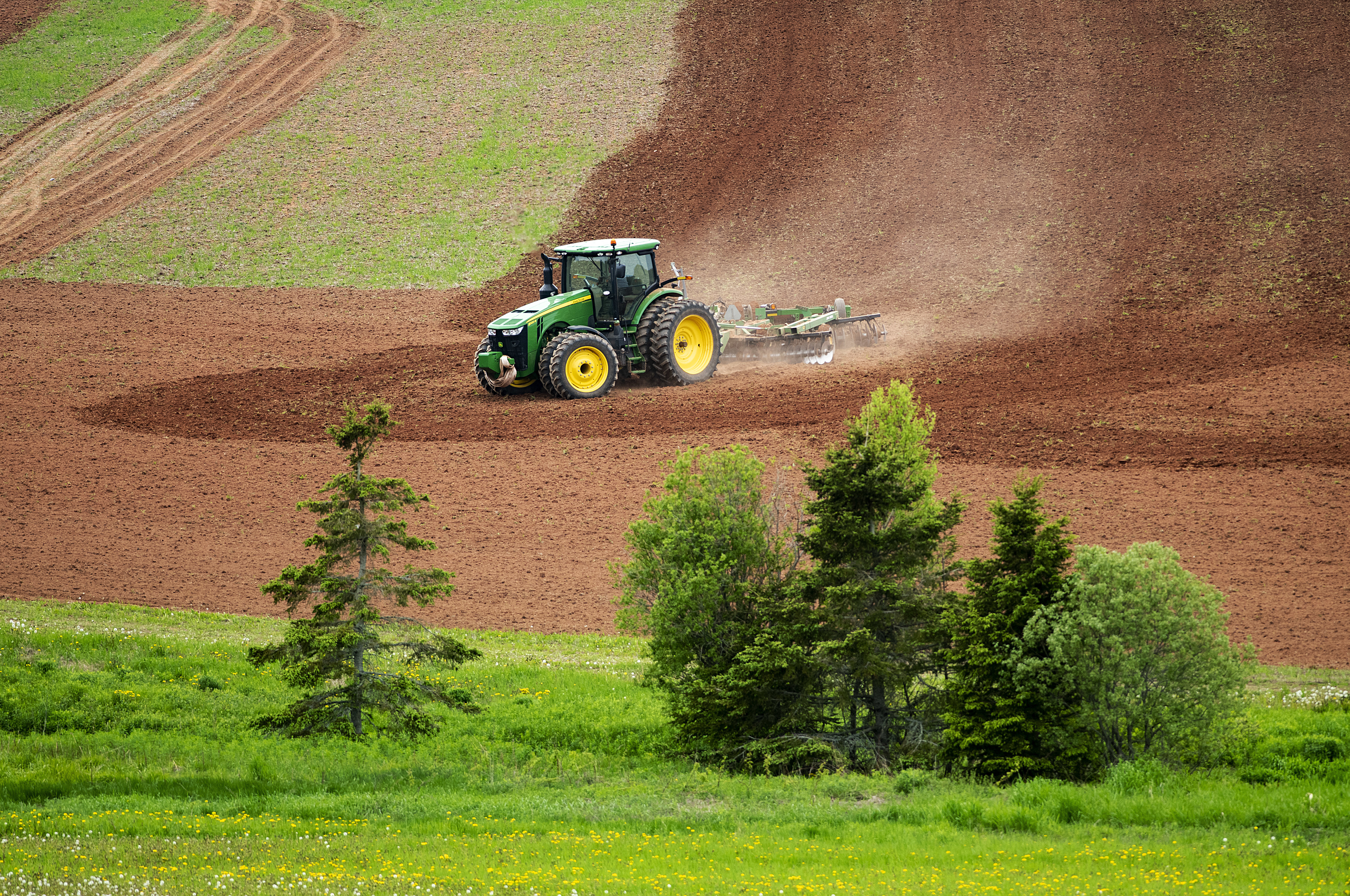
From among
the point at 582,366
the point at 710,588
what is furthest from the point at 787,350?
the point at 710,588

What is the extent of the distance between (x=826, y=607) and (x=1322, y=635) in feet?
22.5

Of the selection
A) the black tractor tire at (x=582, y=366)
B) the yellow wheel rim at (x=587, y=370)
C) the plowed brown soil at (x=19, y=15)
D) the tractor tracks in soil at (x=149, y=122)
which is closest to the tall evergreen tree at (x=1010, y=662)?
the black tractor tire at (x=582, y=366)

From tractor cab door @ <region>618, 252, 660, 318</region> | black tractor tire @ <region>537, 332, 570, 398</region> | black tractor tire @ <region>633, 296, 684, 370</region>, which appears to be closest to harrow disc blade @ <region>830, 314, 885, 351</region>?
black tractor tire @ <region>633, 296, 684, 370</region>

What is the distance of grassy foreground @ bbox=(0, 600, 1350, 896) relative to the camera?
27.7 feet

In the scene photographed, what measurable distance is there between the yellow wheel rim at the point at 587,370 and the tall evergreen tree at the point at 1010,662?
584 inches

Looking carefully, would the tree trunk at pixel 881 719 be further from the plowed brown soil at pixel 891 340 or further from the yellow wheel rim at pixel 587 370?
the yellow wheel rim at pixel 587 370

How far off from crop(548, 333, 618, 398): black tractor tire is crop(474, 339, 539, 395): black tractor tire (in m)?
0.90

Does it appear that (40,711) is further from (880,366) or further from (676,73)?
(676,73)

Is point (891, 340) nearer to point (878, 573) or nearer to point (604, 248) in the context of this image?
point (604, 248)

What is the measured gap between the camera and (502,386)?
25594 millimetres

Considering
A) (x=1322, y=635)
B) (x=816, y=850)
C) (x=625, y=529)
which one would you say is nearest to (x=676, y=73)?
(x=625, y=529)

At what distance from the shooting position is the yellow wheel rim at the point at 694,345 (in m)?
26.8

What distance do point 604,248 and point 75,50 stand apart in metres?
39.9

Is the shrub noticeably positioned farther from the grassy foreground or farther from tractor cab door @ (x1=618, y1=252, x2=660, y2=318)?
tractor cab door @ (x1=618, y1=252, x2=660, y2=318)
